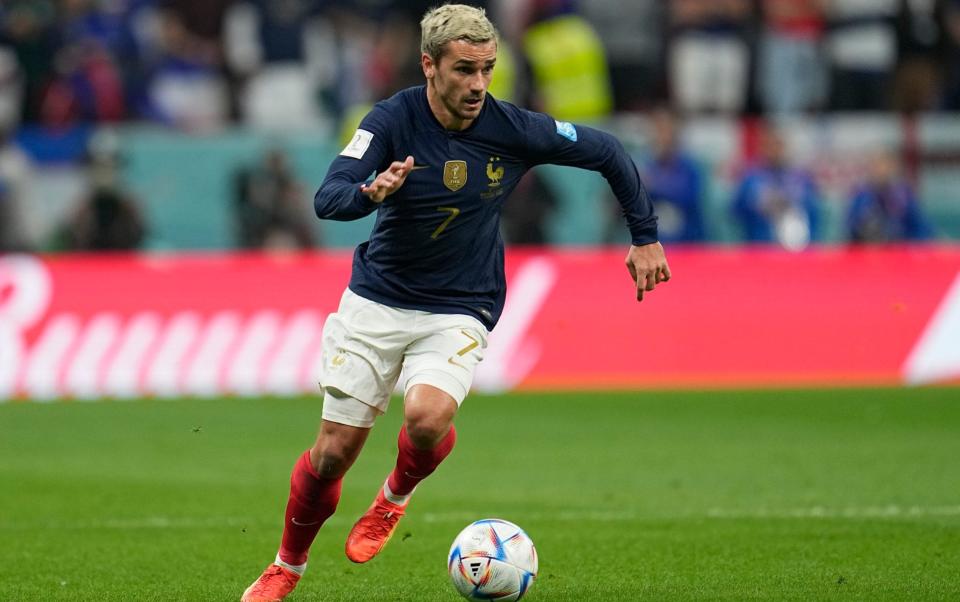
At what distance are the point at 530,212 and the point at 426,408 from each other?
1099cm

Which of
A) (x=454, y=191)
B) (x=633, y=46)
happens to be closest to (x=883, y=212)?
(x=633, y=46)

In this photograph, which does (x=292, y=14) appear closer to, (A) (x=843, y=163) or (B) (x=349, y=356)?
(A) (x=843, y=163)

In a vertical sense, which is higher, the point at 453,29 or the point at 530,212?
the point at 453,29

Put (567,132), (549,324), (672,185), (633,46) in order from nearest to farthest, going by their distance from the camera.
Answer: (567,132) → (549,324) → (672,185) → (633,46)

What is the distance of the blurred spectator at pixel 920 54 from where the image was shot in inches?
722

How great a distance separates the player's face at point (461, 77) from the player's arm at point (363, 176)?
0.23m

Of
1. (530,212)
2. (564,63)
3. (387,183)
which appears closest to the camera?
(387,183)

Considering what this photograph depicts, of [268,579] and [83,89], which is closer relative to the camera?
[268,579]

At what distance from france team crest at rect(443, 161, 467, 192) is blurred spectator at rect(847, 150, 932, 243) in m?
11.4

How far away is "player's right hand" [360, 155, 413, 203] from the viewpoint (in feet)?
17.8

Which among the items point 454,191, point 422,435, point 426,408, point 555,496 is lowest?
point 555,496

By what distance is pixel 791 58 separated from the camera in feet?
60.4

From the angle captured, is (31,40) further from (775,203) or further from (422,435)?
(422,435)

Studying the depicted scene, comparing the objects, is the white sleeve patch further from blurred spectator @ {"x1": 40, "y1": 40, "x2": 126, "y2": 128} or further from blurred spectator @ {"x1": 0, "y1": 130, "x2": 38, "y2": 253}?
blurred spectator @ {"x1": 40, "y1": 40, "x2": 126, "y2": 128}
